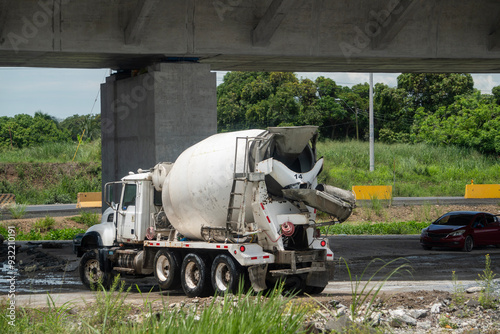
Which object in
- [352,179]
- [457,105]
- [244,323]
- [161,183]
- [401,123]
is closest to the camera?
[244,323]

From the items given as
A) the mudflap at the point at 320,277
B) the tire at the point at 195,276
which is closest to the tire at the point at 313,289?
the mudflap at the point at 320,277

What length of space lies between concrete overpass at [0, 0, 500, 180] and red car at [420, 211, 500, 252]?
6020mm

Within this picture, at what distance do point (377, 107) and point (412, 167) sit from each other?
19.8 metres

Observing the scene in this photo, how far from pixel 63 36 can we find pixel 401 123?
58250mm

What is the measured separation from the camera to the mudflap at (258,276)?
42.2 ft

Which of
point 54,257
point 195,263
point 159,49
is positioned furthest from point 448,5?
point 54,257

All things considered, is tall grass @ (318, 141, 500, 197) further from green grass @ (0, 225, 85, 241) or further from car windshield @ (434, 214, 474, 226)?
green grass @ (0, 225, 85, 241)

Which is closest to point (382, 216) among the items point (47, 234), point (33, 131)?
point (47, 234)

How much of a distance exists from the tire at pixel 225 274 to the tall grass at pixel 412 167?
30131mm

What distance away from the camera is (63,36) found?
17109 millimetres

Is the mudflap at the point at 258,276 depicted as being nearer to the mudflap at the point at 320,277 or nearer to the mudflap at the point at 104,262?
the mudflap at the point at 320,277

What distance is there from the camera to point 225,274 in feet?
44.3

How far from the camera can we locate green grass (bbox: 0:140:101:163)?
59.1 meters

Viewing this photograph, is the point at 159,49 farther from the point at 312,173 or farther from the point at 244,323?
the point at 244,323
